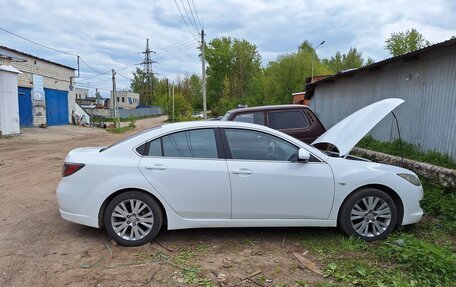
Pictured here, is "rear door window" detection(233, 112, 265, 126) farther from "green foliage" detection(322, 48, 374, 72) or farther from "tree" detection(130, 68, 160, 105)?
"tree" detection(130, 68, 160, 105)

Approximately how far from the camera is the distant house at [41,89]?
2330 cm

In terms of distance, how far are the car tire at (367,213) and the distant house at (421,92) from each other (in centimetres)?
317

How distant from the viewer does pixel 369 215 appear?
175 inches

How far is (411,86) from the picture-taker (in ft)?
27.3

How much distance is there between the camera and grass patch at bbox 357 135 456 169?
21.8 feet

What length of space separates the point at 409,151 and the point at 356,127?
11.8 ft

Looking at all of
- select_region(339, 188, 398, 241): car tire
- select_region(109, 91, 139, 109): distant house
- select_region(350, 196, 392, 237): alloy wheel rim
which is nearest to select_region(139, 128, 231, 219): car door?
select_region(339, 188, 398, 241): car tire

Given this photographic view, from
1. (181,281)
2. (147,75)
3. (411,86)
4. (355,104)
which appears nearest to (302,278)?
(181,281)

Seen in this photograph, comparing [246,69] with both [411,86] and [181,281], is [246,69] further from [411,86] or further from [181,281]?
[181,281]

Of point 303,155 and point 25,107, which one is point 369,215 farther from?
point 25,107

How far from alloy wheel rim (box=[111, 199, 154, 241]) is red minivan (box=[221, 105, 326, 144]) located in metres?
4.12

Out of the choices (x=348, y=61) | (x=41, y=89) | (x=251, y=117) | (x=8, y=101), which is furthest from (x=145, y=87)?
(x=251, y=117)

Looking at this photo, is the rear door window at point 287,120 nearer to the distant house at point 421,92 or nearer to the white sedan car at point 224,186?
the distant house at point 421,92

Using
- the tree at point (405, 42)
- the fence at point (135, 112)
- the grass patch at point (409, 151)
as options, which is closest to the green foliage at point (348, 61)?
the tree at point (405, 42)
